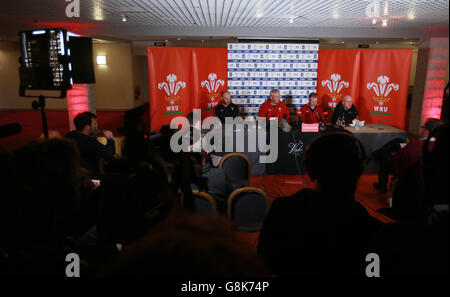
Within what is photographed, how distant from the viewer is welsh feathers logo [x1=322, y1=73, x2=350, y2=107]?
725 cm

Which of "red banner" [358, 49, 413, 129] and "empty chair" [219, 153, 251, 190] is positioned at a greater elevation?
"red banner" [358, 49, 413, 129]

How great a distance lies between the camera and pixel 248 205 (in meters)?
2.96

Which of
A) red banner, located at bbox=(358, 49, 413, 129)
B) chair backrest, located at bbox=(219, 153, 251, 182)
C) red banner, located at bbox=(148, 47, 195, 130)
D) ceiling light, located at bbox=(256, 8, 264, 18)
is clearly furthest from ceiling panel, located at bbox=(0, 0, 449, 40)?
chair backrest, located at bbox=(219, 153, 251, 182)

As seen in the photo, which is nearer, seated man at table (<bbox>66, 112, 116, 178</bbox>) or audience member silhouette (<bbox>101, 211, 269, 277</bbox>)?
audience member silhouette (<bbox>101, 211, 269, 277</bbox>)

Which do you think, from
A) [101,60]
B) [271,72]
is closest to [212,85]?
[271,72]

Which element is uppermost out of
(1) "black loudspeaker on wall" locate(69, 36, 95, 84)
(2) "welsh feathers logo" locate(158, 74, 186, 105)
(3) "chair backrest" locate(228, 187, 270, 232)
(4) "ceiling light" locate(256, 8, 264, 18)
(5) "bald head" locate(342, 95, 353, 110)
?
(4) "ceiling light" locate(256, 8, 264, 18)

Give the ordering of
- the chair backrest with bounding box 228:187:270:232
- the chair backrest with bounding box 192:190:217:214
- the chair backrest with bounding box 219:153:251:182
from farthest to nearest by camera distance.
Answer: the chair backrest with bounding box 219:153:251:182, the chair backrest with bounding box 228:187:270:232, the chair backrest with bounding box 192:190:217:214

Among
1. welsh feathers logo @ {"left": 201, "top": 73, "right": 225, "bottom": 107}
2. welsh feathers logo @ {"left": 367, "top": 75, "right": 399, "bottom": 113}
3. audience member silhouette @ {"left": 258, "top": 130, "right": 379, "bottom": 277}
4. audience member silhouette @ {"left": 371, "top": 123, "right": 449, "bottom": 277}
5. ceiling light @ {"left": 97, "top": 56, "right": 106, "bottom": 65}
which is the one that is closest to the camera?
audience member silhouette @ {"left": 371, "top": 123, "right": 449, "bottom": 277}

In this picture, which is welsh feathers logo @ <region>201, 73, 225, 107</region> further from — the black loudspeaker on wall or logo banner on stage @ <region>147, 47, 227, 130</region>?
the black loudspeaker on wall

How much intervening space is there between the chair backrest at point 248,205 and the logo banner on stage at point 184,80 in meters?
4.38

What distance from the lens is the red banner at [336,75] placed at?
7121mm
